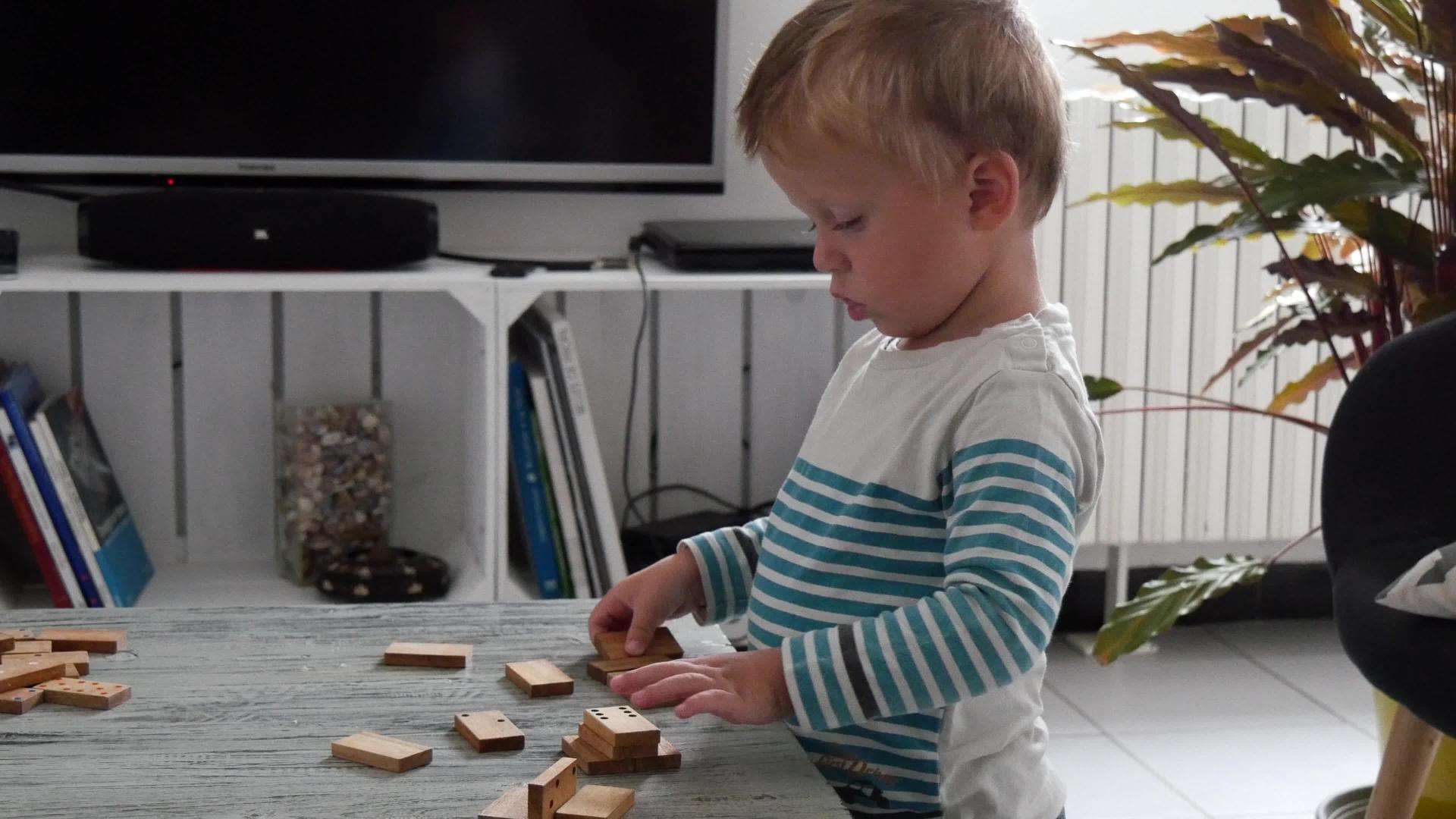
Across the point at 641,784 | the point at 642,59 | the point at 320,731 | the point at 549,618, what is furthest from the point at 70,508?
the point at 641,784

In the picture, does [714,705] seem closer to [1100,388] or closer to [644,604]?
[644,604]

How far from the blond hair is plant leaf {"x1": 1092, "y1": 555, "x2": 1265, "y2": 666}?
0.89 metres

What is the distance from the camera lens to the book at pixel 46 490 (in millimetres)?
2018

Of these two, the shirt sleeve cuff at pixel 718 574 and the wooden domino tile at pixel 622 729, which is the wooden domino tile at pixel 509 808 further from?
the shirt sleeve cuff at pixel 718 574

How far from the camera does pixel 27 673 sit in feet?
2.75

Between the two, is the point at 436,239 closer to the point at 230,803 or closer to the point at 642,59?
the point at 642,59

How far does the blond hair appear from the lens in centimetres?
90

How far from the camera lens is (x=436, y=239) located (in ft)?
7.19

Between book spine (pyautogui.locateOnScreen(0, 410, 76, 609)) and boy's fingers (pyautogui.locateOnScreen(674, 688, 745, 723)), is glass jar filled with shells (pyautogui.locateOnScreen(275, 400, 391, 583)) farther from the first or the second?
boy's fingers (pyautogui.locateOnScreen(674, 688, 745, 723))

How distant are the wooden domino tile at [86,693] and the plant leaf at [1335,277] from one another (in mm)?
1301

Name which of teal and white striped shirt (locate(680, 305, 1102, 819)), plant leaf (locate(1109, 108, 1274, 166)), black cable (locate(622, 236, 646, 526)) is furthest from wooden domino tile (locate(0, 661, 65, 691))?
black cable (locate(622, 236, 646, 526))

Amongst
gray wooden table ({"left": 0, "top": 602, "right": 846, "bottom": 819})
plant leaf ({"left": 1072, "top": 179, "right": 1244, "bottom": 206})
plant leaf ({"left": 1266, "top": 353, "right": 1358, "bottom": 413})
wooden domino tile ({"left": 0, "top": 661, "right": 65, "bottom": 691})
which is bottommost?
gray wooden table ({"left": 0, "top": 602, "right": 846, "bottom": 819})

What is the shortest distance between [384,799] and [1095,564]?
226 centimetres

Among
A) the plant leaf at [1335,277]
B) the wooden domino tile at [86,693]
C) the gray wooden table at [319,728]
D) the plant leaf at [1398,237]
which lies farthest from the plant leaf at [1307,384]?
the wooden domino tile at [86,693]
